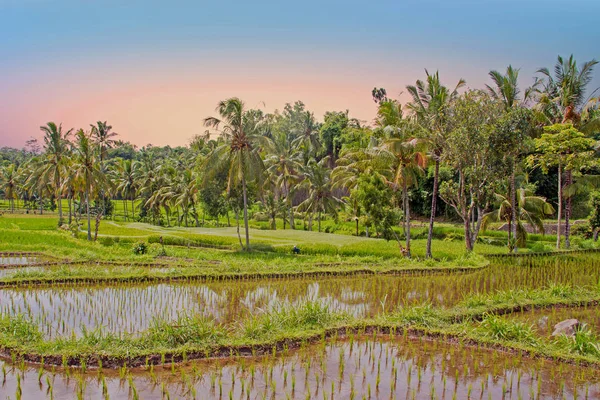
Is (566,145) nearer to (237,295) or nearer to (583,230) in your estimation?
(583,230)

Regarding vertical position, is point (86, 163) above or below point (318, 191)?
above

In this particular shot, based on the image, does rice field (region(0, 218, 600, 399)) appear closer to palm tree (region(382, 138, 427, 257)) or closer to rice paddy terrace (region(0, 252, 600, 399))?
rice paddy terrace (region(0, 252, 600, 399))

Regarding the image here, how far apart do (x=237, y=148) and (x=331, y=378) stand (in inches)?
612

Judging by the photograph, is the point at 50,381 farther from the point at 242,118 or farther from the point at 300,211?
the point at 300,211

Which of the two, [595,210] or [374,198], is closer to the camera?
[374,198]

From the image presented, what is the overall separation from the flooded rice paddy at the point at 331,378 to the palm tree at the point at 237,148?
44.2 ft

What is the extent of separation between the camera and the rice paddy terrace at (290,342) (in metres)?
8.14

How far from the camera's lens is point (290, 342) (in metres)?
10.0

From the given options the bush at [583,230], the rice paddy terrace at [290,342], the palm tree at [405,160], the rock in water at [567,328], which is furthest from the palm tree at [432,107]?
the bush at [583,230]

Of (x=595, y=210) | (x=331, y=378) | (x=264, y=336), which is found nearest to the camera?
(x=331, y=378)

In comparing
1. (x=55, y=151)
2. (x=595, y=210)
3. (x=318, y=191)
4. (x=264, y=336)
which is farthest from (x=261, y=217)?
(x=264, y=336)

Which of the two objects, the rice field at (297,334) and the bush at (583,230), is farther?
the bush at (583,230)

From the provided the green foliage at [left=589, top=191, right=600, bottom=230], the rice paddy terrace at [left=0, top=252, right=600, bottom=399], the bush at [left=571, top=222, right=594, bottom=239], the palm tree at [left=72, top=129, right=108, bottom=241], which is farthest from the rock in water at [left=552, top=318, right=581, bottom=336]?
the palm tree at [left=72, top=129, right=108, bottom=241]

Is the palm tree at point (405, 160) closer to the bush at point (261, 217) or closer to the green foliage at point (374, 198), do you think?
the green foliage at point (374, 198)
